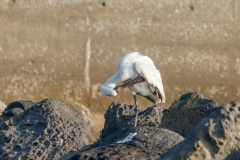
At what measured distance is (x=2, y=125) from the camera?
19.4 feet

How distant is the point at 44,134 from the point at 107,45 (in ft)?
21.4

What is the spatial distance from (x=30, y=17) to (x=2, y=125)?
20.0 feet

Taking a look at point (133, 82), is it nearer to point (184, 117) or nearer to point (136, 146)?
point (184, 117)

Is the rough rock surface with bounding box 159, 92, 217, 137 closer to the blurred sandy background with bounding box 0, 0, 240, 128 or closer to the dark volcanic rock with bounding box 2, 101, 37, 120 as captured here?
the dark volcanic rock with bounding box 2, 101, 37, 120

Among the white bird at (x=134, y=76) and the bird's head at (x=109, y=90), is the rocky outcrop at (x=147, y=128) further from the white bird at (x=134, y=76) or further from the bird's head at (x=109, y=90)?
the bird's head at (x=109, y=90)

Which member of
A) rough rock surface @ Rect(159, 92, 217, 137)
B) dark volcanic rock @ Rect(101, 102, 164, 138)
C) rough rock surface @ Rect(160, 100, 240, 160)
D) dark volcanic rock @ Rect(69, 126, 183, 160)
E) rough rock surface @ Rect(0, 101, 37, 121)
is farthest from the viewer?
rough rock surface @ Rect(0, 101, 37, 121)

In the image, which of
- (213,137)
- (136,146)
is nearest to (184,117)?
(136,146)

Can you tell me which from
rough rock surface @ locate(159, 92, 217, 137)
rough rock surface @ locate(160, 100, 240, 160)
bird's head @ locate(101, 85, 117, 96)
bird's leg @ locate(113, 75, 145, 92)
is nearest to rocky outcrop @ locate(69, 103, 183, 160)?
rough rock surface @ locate(160, 100, 240, 160)

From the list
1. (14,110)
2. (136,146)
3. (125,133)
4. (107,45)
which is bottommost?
(136,146)

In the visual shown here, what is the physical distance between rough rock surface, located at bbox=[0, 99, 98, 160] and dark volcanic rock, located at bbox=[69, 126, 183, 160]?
51 centimetres

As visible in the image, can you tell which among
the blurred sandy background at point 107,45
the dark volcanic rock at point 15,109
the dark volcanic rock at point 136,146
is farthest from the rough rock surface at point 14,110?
the blurred sandy background at point 107,45

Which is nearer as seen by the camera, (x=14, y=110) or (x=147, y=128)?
(x=147, y=128)

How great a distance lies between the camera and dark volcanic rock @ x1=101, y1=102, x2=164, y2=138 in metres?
6.16

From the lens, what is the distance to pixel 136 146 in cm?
465
